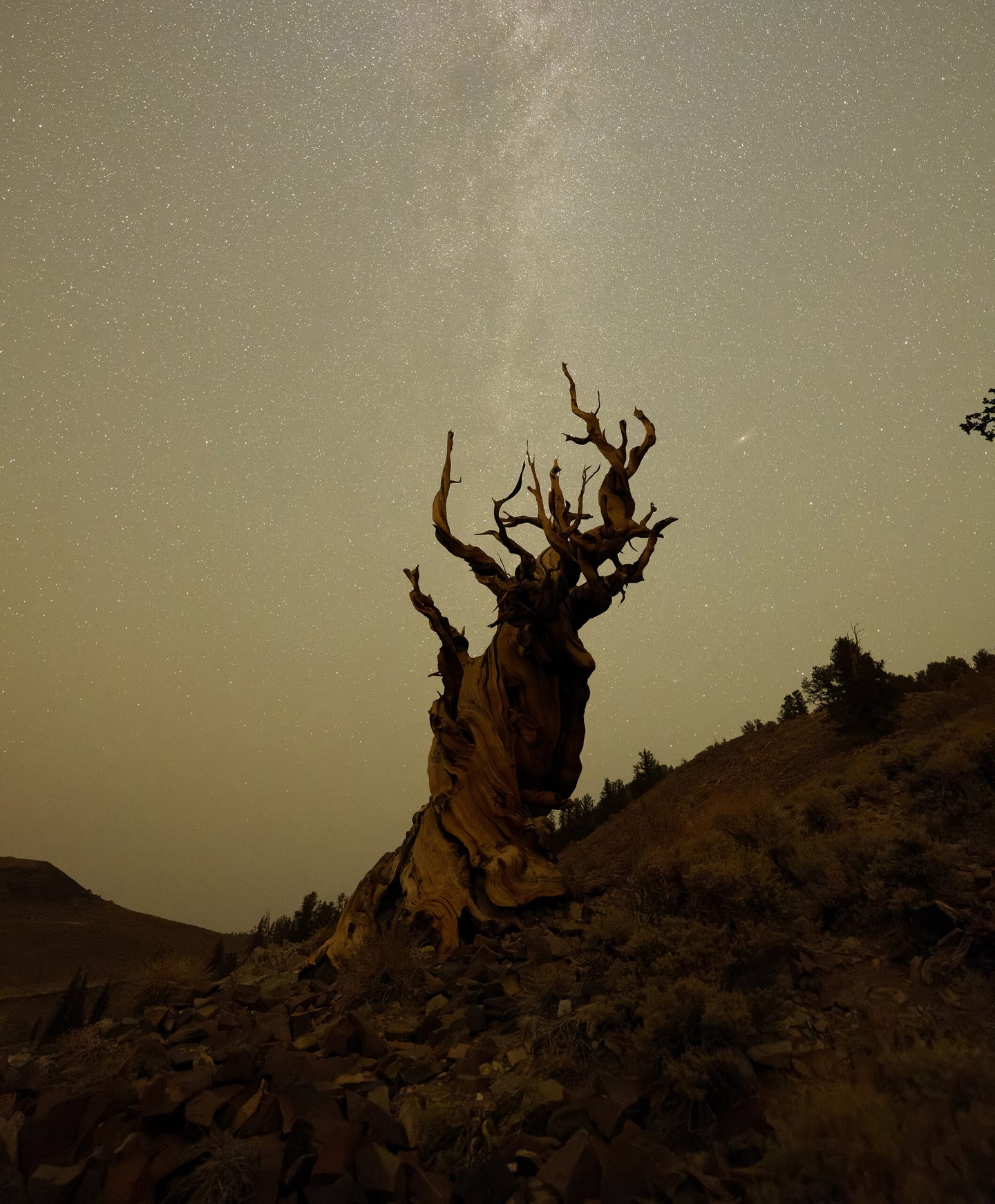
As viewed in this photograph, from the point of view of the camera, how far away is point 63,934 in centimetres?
1784

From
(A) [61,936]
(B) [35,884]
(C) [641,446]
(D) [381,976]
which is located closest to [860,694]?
(C) [641,446]

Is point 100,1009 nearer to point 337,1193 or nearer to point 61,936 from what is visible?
point 337,1193

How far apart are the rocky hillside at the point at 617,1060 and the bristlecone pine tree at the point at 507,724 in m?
0.71

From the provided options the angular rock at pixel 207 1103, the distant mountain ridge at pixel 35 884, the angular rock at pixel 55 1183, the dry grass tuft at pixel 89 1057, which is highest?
the distant mountain ridge at pixel 35 884

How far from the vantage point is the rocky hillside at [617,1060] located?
105 inches

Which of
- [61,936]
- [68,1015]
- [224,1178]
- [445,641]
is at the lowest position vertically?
[224,1178]

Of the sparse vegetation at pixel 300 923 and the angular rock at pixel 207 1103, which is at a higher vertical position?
the sparse vegetation at pixel 300 923

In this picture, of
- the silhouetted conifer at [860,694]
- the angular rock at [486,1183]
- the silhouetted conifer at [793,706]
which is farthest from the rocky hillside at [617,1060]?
the silhouetted conifer at [793,706]

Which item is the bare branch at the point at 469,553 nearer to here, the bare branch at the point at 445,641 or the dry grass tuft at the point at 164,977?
the bare branch at the point at 445,641

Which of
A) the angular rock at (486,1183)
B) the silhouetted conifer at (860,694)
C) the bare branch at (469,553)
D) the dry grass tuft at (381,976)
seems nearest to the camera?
the angular rock at (486,1183)

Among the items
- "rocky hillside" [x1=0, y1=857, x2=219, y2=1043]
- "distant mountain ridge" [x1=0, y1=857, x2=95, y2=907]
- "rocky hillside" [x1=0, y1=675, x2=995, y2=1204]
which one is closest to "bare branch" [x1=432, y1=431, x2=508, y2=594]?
"rocky hillside" [x1=0, y1=675, x2=995, y2=1204]

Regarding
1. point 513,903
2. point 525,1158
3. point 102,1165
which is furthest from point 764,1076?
point 513,903

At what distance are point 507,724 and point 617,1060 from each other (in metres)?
5.02

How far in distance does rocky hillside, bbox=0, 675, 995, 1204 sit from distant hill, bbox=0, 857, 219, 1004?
1077 cm
